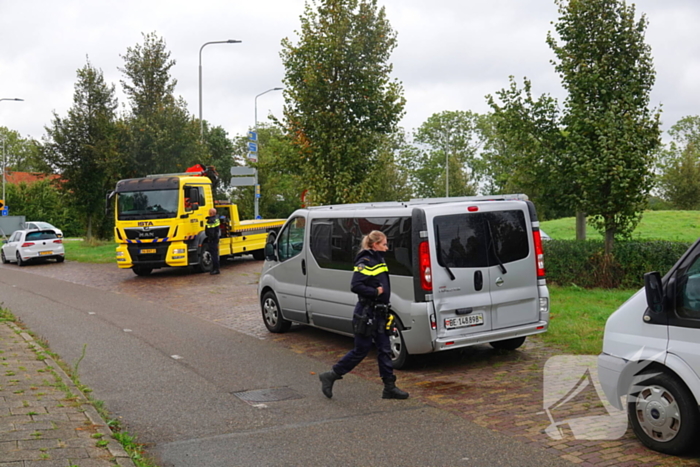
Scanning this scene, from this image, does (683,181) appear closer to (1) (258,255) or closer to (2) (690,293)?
(1) (258,255)

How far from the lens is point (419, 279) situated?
782 centimetres

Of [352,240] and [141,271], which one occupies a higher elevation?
[352,240]

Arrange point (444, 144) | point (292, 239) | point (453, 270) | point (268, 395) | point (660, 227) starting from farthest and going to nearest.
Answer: point (444, 144)
point (660, 227)
point (292, 239)
point (453, 270)
point (268, 395)

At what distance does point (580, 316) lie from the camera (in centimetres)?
1145

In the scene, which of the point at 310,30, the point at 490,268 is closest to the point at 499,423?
the point at 490,268

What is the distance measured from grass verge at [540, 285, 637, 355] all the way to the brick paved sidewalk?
589 cm

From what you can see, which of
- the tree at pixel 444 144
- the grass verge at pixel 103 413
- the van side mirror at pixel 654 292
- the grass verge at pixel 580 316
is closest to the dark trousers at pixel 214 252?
the grass verge at pixel 580 316

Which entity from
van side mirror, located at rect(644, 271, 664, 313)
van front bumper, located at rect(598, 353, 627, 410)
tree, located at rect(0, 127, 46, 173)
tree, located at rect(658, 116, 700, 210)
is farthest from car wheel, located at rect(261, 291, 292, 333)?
tree, located at rect(0, 127, 46, 173)

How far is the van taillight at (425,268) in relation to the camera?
7809mm

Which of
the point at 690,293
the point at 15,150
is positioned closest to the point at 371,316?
the point at 690,293

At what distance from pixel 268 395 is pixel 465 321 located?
239 centimetres

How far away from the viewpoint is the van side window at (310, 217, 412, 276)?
8.05 metres

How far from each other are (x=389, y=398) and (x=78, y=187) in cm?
3318

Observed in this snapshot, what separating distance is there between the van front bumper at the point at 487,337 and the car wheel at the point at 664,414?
2666 mm
